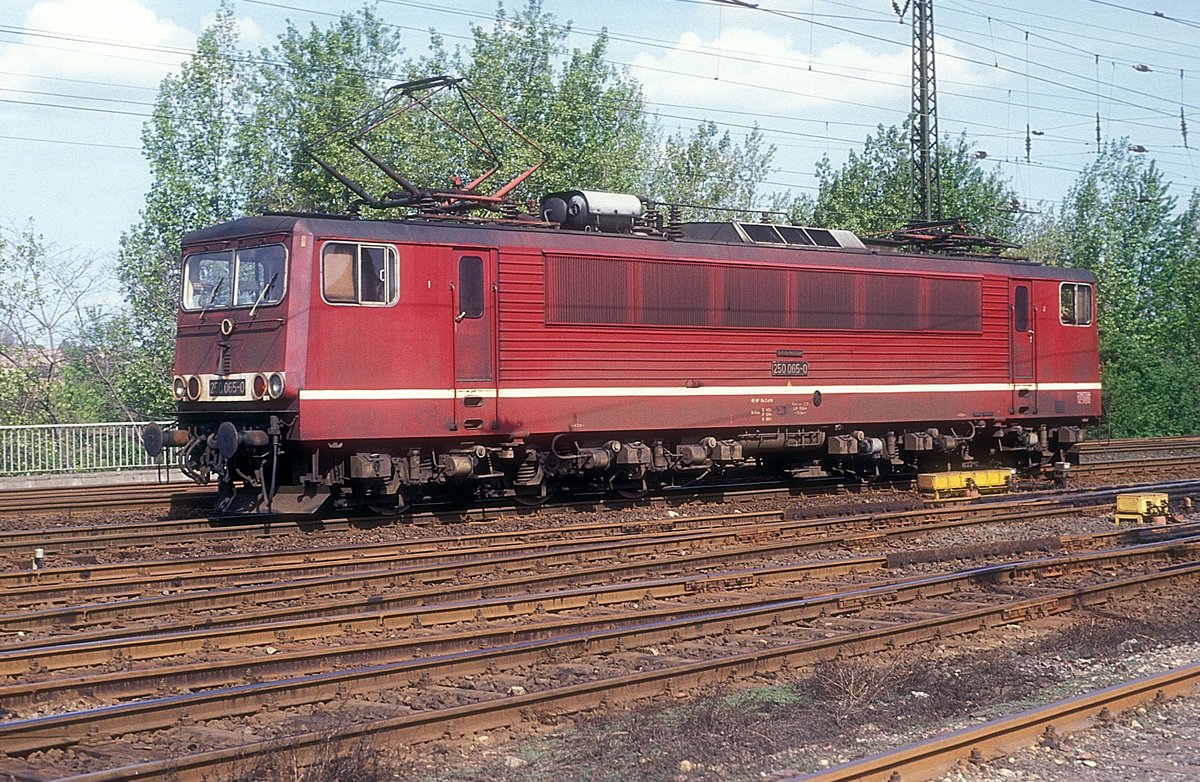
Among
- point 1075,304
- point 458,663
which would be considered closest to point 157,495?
point 458,663

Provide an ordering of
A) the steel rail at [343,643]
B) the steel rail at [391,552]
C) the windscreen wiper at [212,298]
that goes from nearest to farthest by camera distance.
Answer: the steel rail at [343,643]
the steel rail at [391,552]
the windscreen wiper at [212,298]

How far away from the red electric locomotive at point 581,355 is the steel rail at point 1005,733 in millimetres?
9367

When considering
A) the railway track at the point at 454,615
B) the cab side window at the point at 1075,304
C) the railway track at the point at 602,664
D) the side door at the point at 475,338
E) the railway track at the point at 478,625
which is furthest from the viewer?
the cab side window at the point at 1075,304

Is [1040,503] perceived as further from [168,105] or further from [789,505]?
[168,105]

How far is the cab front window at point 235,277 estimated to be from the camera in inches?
582

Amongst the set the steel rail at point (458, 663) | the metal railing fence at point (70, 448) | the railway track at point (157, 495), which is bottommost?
the steel rail at point (458, 663)

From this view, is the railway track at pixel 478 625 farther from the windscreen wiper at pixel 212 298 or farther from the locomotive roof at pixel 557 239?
the windscreen wiper at pixel 212 298

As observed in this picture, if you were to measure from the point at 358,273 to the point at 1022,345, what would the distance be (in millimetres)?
12080

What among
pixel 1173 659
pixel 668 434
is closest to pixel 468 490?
pixel 668 434

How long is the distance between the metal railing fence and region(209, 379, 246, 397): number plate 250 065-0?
30.8ft

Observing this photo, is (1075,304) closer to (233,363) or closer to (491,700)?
(233,363)

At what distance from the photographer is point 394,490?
15742mm

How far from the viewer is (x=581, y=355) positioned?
16.8 m

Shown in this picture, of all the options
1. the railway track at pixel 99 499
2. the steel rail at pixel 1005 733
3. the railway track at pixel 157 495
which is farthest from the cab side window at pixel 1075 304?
the steel rail at pixel 1005 733
